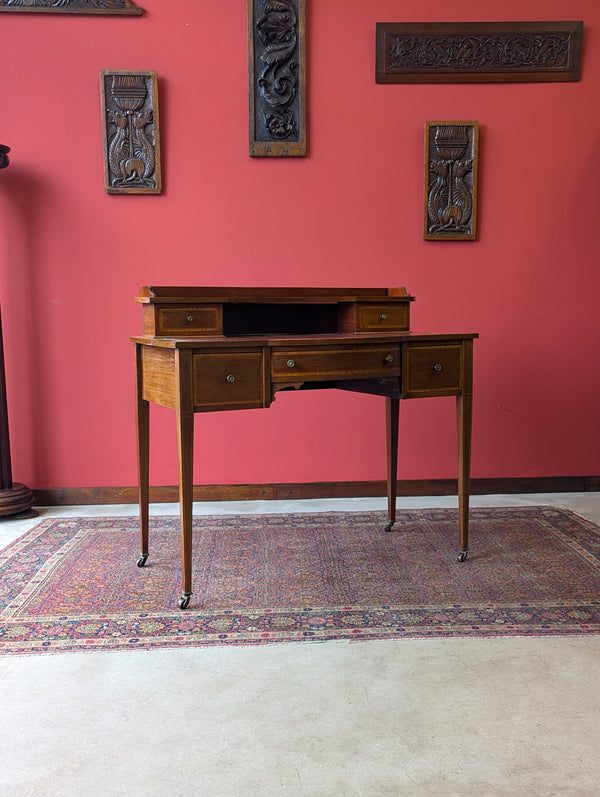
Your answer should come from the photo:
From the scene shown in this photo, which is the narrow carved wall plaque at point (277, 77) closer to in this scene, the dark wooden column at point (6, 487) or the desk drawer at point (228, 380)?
the dark wooden column at point (6, 487)

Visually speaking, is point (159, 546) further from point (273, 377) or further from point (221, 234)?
point (221, 234)

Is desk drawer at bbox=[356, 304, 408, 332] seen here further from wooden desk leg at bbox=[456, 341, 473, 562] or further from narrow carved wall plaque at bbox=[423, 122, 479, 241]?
narrow carved wall plaque at bbox=[423, 122, 479, 241]

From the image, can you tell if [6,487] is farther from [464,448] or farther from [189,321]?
[464,448]

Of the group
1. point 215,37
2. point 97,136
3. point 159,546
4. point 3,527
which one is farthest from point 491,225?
point 3,527

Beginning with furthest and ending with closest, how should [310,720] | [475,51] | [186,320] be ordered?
[475,51] → [186,320] → [310,720]

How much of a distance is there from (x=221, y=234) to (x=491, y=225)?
4.78ft

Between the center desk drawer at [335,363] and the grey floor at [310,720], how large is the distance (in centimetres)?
93

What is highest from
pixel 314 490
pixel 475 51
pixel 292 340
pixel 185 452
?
pixel 475 51

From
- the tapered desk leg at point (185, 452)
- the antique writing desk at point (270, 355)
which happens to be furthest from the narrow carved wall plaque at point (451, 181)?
the tapered desk leg at point (185, 452)

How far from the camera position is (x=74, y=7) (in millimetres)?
3506

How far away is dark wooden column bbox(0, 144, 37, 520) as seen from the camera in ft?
11.4

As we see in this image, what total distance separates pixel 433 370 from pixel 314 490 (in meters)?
1.29

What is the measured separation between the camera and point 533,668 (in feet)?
6.63

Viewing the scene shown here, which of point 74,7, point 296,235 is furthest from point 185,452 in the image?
point 74,7
